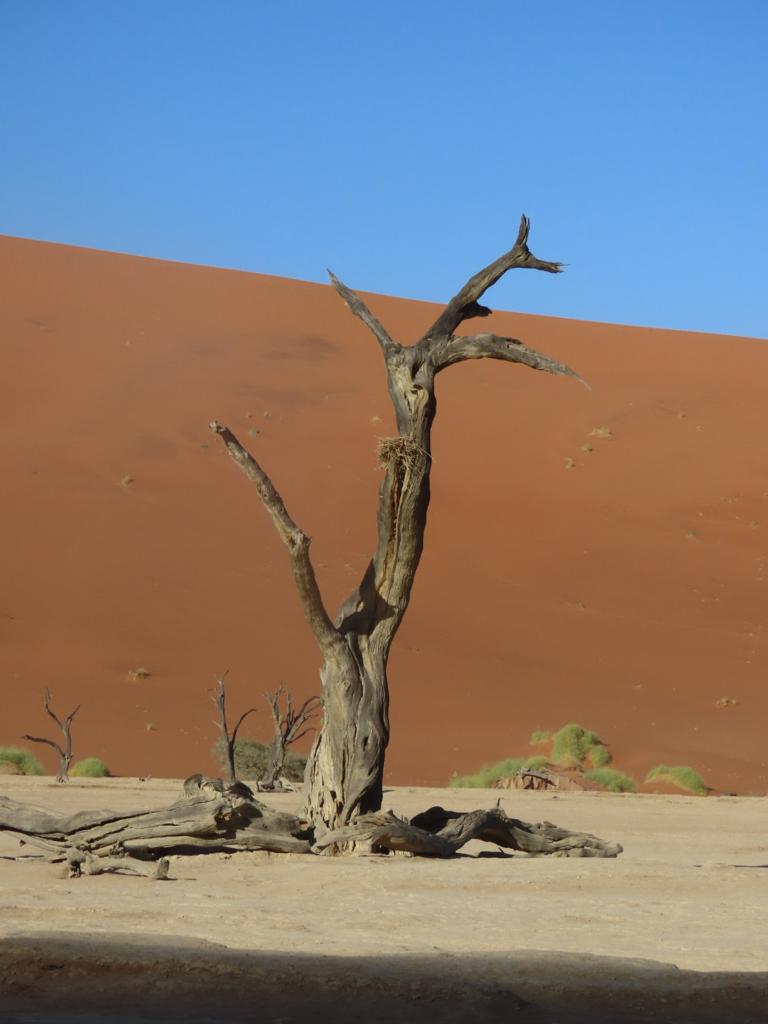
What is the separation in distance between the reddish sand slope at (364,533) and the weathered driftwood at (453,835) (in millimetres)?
12239

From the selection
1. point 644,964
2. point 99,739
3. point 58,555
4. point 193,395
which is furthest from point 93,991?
point 193,395

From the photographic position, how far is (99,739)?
78.3 ft

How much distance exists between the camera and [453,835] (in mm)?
10305

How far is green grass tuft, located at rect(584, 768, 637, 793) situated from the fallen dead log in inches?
435

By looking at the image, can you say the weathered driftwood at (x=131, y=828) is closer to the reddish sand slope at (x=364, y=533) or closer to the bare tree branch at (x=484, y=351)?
the bare tree branch at (x=484, y=351)

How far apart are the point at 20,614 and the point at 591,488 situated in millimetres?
17123

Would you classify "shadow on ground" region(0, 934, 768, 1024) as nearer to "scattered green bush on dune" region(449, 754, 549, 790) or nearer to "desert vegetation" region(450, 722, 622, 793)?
"scattered green bush on dune" region(449, 754, 549, 790)

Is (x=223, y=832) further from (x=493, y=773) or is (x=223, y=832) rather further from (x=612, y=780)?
(x=612, y=780)

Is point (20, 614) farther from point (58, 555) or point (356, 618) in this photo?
point (356, 618)

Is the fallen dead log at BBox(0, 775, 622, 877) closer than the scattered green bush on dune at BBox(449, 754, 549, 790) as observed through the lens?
Yes

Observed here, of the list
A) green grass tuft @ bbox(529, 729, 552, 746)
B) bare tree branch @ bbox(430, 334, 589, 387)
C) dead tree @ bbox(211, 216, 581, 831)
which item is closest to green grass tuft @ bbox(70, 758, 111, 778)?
green grass tuft @ bbox(529, 729, 552, 746)

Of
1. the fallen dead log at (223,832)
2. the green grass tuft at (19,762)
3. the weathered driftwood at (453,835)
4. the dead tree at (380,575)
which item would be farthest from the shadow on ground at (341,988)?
the green grass tuft at (19,762)

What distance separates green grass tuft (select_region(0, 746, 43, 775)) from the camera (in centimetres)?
2098

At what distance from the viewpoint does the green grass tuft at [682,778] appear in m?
21.7
